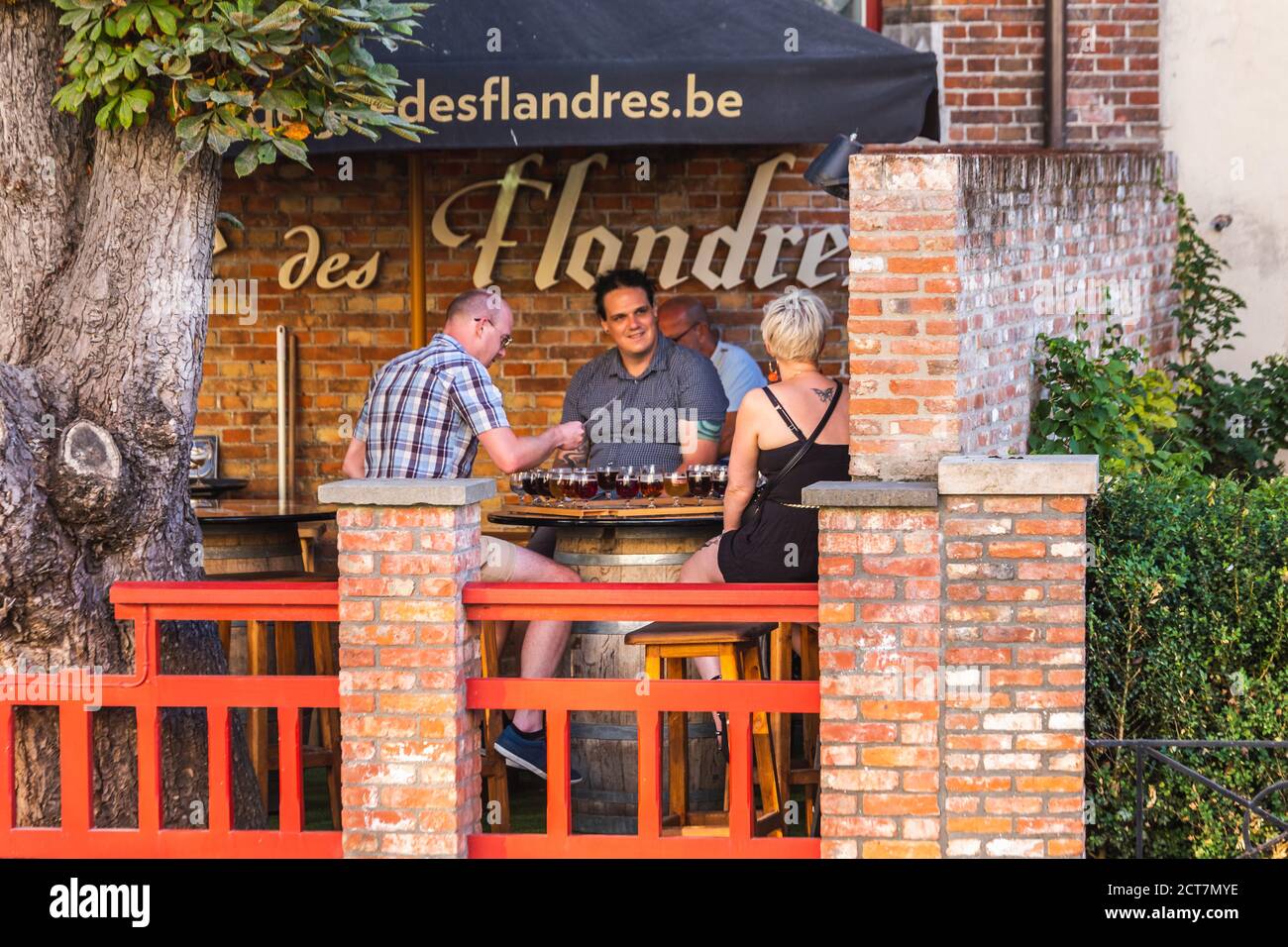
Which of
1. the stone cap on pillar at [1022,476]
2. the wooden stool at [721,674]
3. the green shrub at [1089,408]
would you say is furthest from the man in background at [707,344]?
the stone cap on pillar at [1022,476]

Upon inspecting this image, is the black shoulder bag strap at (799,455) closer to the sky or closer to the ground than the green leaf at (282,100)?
closer to the ground

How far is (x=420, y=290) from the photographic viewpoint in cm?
847

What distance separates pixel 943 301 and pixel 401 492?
158cm

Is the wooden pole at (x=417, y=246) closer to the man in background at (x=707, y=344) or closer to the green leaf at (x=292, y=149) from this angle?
the man in background at (x=707, y=344)

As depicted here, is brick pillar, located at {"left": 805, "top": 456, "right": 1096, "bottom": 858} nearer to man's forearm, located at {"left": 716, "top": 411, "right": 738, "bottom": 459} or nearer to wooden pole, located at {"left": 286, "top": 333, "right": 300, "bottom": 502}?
man's forearm, located at {"left": 716, "top": 411, "right": 738, "bottom": 459}

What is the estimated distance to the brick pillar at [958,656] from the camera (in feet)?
15.8

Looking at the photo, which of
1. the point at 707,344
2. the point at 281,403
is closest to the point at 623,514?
the point at 707,344

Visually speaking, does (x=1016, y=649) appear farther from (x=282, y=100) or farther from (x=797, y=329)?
(x=282, y=100)

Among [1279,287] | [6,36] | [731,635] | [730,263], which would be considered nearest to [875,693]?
[731,635]

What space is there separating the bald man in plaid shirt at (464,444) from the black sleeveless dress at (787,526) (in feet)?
2.63

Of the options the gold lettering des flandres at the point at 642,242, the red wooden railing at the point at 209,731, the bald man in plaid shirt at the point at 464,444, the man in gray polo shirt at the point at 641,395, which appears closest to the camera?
the red wooden railing at the point at 209,731

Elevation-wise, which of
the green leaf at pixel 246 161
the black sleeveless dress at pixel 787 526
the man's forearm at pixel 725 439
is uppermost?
the green leaf at pixel 246 161

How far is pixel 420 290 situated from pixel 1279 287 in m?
4.17

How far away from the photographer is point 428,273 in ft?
28.9
